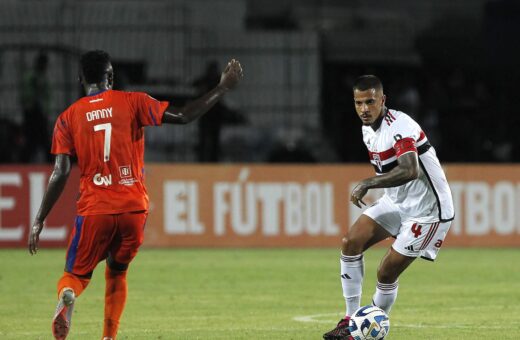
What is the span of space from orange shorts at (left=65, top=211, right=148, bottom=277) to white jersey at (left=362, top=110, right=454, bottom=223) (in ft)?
6.89

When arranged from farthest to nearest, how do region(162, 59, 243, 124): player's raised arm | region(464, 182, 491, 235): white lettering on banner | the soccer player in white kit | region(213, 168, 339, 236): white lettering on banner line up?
region(464, 182, 491, 235): white lettering on banner → region(213, 168, 339, 236): white lettering on banner → the soccer player in white kit → region(162, 59, 243, 124): player's raised arm

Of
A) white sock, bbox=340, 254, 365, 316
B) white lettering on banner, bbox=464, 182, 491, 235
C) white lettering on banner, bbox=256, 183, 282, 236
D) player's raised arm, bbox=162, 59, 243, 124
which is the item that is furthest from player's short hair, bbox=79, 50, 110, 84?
white lettering on banner, bbox=464, 182, 491, 235

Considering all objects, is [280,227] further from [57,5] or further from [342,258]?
[342,258]

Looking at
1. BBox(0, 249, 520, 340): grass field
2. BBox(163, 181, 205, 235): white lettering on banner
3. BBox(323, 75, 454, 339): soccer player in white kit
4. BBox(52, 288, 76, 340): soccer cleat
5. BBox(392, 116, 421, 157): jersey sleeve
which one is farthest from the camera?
BBox(163, 181, 205, 235): white lettering on banner

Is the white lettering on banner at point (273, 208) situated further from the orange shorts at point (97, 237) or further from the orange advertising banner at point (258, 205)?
the orange shorts at point (97, 237)

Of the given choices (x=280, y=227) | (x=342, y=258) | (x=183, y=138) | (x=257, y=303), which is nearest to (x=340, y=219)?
(x=280, y=227)

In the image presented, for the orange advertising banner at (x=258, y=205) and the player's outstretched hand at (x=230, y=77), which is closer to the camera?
the player's outstretched hand at (x=230, y=77)

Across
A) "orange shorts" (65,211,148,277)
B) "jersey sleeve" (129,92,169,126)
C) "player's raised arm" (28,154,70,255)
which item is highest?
"jersey sleeve" (129,92,169,126)

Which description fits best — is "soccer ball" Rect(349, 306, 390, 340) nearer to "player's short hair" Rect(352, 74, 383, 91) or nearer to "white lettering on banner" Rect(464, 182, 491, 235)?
"player's short hair" Rect(352, 74, 383, 91)

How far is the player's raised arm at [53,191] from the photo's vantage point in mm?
9125

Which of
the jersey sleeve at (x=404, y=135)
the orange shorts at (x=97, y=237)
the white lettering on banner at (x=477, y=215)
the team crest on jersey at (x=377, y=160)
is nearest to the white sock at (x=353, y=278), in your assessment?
the team crest on jersey at (x=377, y=160)

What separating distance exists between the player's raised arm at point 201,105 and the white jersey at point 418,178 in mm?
1511

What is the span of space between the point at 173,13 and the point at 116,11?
1.30m

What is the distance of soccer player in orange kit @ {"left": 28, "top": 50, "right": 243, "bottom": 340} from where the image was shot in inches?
359
